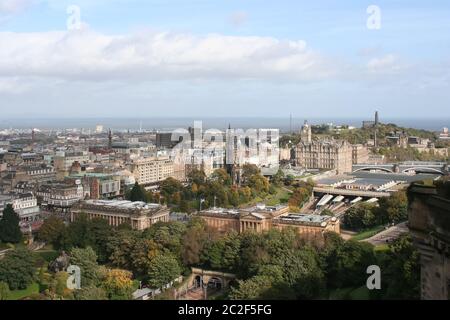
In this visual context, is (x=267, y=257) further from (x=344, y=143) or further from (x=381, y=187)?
(x=344, y=143)

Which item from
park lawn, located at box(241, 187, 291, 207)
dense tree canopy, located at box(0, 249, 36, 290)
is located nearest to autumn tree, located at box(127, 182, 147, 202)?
park lawn, located at box(241, 187, 291, 207)

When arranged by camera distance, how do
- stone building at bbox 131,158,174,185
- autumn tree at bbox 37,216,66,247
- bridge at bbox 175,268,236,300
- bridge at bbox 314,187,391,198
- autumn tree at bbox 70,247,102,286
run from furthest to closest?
stone building at bbox 131,158,174,185, bridge at bbox 314,187,391,198, autumn tree at bbox 37,216,66,247, bridge at bbox 175,268,236,300, autumn tree at bbox 70,247,102,286

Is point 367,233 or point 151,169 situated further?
point 151,169

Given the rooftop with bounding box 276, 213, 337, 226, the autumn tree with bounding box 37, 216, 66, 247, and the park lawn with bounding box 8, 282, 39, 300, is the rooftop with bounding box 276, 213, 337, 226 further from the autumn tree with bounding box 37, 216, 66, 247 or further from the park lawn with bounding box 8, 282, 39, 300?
the park lawn with bounding box 8, 282, 39, 300

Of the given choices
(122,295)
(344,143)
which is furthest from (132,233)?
(344,143)

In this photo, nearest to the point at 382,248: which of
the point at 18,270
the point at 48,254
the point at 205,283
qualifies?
the point at 205,283

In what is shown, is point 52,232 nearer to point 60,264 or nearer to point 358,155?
Result: point 60,264

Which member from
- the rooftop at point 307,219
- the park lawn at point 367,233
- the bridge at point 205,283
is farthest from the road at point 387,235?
the bridge at point 205,283
